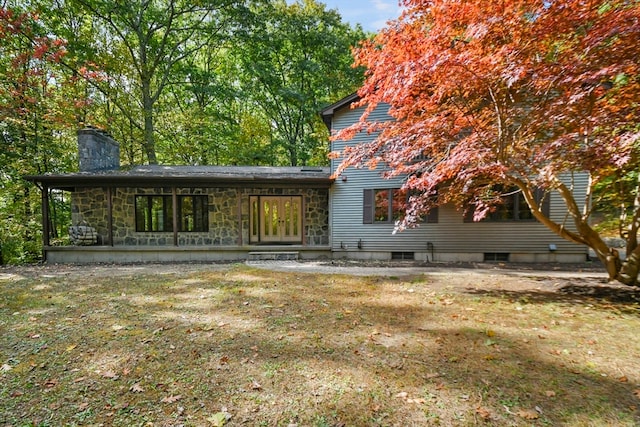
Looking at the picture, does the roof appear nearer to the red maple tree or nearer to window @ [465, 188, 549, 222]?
the red maple tree

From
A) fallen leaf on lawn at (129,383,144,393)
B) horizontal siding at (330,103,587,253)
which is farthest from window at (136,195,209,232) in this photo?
fallen leaf on lawn at (129,383,144,393)

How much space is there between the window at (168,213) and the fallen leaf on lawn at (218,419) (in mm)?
9371

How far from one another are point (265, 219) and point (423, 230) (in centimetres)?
584

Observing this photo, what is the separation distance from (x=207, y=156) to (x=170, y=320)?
52.2ft

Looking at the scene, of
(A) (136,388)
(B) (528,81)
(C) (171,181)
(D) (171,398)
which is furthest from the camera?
(C) (171,181)

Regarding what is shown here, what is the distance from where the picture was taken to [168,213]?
10.9 meters

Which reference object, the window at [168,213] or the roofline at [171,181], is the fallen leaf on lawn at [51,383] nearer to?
the roofline at [171,181]

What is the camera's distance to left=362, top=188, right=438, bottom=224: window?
10023 millimetres

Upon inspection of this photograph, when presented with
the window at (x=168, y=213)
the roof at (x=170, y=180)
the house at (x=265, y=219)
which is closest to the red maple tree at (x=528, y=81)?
the house at (x=265, y=219)

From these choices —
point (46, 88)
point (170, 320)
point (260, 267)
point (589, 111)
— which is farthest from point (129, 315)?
point (46, 88)

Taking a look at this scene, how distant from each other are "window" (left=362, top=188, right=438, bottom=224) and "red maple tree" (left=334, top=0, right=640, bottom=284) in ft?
12.4

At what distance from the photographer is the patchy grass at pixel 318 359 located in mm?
2293

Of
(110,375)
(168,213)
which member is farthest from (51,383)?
(168,213)

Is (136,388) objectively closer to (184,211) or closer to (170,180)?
(170,180)
